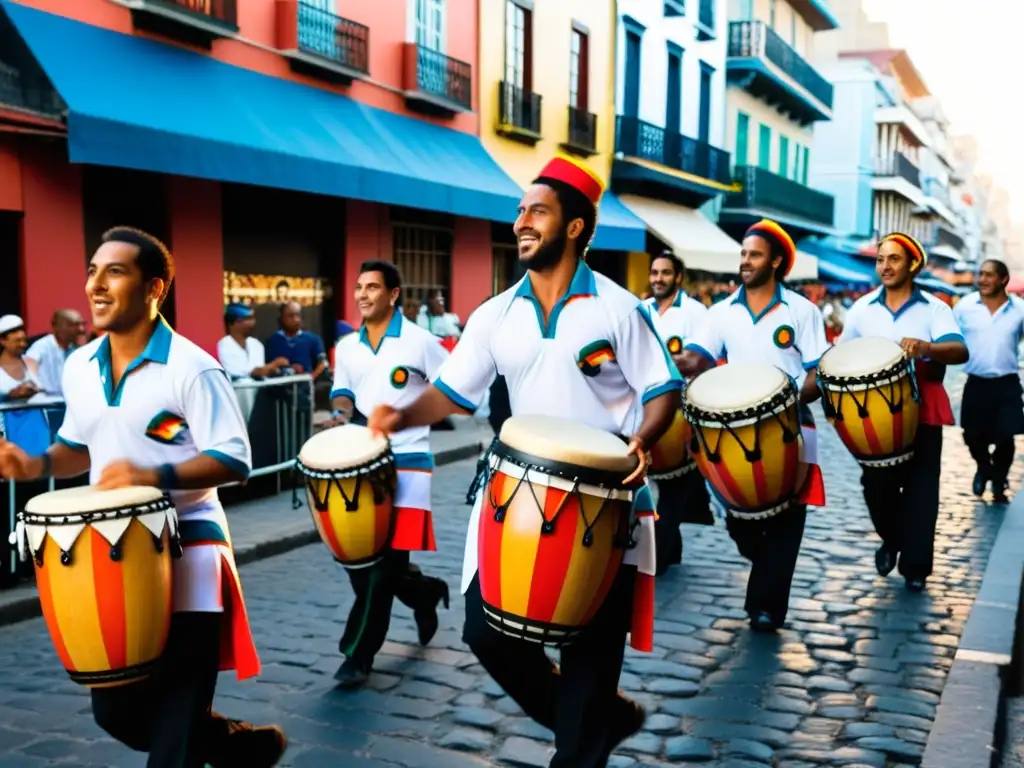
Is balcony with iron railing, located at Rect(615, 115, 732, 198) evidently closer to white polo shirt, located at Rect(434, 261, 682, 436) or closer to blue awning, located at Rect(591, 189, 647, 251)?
blue awning, located at Rect(591, 189, 647, 251)

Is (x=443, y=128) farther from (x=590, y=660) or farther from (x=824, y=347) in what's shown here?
(x=590, y=660)

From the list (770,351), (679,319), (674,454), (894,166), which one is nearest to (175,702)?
(770,351)

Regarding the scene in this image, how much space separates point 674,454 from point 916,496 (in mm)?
1447

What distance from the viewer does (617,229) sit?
69.8ft

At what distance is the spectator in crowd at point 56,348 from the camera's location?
28.6ft

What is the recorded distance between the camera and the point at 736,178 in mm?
31266

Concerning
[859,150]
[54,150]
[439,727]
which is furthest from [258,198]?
[859,150]

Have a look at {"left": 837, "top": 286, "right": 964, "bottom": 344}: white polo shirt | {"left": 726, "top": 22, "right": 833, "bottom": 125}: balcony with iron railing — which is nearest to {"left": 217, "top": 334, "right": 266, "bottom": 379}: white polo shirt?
{"left": 837, "top": 286, "right": 964, "bottom": 344}: white polo shirt

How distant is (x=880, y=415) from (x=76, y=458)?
13.9 ft

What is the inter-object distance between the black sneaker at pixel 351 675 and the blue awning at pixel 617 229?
610 inches

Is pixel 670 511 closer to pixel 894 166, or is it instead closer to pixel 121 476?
pixel 121 476

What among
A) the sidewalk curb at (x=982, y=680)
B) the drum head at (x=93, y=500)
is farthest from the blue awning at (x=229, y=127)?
the sidewalk curb at (x=982, y=680)

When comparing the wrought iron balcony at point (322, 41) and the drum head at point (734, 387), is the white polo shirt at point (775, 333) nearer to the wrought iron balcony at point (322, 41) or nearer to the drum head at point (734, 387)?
the drum head at point (734, 387)

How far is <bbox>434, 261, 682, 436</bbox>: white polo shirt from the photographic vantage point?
371 cm
